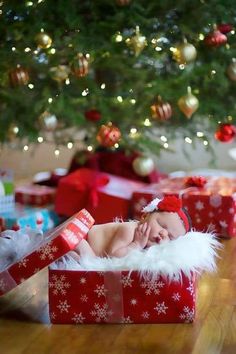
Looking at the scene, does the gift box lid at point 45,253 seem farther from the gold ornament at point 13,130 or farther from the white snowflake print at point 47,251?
the gold ornament at point 13,130

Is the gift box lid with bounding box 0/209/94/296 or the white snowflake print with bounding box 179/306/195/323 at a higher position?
the gift box lid with bounding box 0/209/94/296

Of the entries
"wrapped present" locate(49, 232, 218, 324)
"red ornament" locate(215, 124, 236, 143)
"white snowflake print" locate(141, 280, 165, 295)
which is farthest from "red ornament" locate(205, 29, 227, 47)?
"white snowflake print" locate(141, 280, 165, 295)

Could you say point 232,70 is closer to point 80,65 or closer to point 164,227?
point 80,65

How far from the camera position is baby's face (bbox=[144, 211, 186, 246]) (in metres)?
1.61

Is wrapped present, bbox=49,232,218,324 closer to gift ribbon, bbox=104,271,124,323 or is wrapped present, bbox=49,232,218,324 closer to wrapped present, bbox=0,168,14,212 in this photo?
gift ribbon, bbox=104,271,124,323

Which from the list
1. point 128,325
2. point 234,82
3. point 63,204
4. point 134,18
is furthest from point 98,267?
point 234,82

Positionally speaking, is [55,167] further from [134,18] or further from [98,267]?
[98,267]

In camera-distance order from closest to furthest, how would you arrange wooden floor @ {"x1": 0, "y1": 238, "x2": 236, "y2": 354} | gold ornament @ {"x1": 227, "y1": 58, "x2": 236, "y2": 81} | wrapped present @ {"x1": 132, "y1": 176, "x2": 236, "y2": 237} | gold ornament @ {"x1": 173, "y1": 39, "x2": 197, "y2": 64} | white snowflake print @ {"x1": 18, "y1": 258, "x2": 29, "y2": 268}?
1. wooden floor @ {"x1": 0, "y1": 238, "x2": 236, "y2": 354}
2. white snowflake print @ {"x1": 18, "y1": 258, "x2": 29, "y2": 268}
3. wrapped present @ {"x1": 132, "y1": 176, "x2": 236, "y2": 237}
4. gold ornament @ {"x1": 173, "y1": 39, "x2": 197, "y2": 64}
5. gold ornament @ {"x1": 227, "y1": 58, "x2": 236, "y2": 81}

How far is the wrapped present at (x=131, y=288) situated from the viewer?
4.81 feet

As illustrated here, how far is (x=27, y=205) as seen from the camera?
2660 millimetres

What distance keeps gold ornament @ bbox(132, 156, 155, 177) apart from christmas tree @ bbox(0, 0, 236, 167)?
2.2 inches

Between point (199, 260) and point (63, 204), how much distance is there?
118 cm

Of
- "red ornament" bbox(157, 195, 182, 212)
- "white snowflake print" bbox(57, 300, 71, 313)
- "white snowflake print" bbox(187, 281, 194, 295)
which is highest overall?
"red ornament" bbox(157, 195, 182, 212)

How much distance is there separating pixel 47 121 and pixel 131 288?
1203 millimetres
